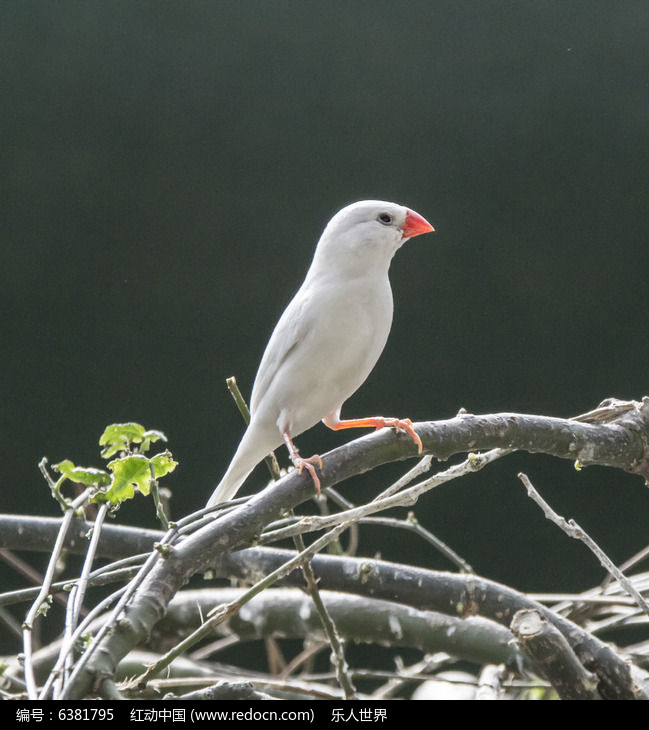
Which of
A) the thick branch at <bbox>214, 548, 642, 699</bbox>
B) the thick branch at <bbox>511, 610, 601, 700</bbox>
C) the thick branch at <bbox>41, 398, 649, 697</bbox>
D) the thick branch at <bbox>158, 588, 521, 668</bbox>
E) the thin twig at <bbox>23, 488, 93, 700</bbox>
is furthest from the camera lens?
the thick branch at <bbox>158, 588, 521, 668</bbox>

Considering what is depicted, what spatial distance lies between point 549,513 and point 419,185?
5.30ft

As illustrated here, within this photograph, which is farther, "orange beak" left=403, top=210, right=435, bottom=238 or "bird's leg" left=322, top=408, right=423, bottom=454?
"orange beak" left=403, top=210, right=435, bottom=238

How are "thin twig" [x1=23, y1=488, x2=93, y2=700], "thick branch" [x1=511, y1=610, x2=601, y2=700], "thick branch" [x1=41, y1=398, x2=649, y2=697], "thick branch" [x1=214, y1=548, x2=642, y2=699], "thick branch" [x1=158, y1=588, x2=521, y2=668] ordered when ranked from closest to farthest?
1. "thin twig" [x1=23, y1=488, x2=93, y2=700]
2. "thick branch" [x1=41, y1=398, x2=649, y2=697]
3. "thick branch" [x1=511, y1=610, x2=601, y2=700]
4. "thick branch" [x1=214, y1=548, x2=642, y2=699]
5. "thick branch" [x1=158, y1=588, x2=521, y2=668]

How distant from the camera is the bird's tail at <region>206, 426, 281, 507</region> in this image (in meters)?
1.27

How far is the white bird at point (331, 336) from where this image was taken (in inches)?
47.0

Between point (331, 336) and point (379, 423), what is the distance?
0.14 metres

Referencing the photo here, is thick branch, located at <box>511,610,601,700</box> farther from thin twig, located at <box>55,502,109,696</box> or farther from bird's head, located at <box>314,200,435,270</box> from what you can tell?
bird's head, located at <box>314,200,435,270</box>

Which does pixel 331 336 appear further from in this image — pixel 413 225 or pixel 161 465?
pixel 161 465

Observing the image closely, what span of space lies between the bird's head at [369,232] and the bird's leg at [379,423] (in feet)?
0.75

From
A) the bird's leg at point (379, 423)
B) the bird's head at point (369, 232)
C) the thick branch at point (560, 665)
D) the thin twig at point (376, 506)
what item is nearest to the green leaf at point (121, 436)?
the thin twig at point (376, 506)

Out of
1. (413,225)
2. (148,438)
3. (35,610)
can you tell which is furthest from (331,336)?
(35,610)

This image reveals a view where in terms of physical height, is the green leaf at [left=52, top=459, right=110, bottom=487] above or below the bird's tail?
below

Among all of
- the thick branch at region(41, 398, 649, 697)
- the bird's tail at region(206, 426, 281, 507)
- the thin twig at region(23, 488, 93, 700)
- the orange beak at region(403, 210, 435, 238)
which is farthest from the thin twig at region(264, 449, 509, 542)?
the orange beak at region(403, 210, 435, 238)
